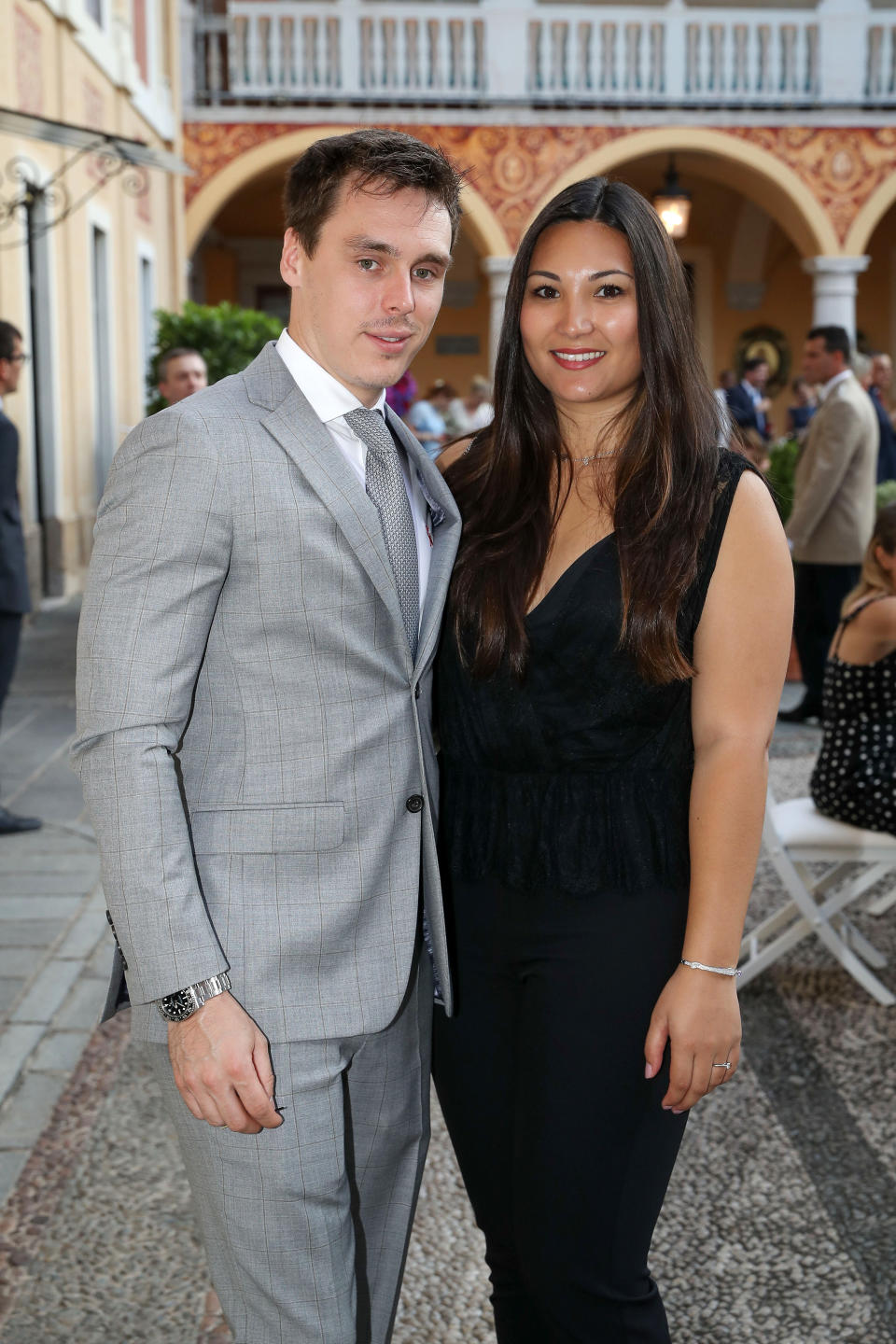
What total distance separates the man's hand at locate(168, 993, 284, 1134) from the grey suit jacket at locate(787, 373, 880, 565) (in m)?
6.04

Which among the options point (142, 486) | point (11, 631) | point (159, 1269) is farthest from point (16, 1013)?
point (142, 486)

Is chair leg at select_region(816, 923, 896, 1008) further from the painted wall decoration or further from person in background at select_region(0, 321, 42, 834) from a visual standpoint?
the painted wall decoration

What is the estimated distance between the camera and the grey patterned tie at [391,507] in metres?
1.68

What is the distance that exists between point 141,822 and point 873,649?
2.74m

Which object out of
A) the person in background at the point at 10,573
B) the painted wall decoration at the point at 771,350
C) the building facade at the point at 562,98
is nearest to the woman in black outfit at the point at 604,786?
the person in background at the point at 10,573

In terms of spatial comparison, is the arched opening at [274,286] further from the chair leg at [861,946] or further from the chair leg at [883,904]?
the chair leg at [861,946]

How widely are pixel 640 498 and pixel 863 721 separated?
2.24 meters

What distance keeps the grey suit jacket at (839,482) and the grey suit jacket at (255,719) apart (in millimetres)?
5774

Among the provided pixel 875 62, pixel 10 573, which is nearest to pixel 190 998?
pixel 10 573

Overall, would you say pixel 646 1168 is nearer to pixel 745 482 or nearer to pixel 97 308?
pixel 745 482

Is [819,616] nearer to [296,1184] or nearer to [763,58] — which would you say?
[296,1184]

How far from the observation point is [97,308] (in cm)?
1280

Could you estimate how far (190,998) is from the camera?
1503 mm

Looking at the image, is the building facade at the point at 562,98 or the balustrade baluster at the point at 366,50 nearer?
the building facade at the point at 562,98
